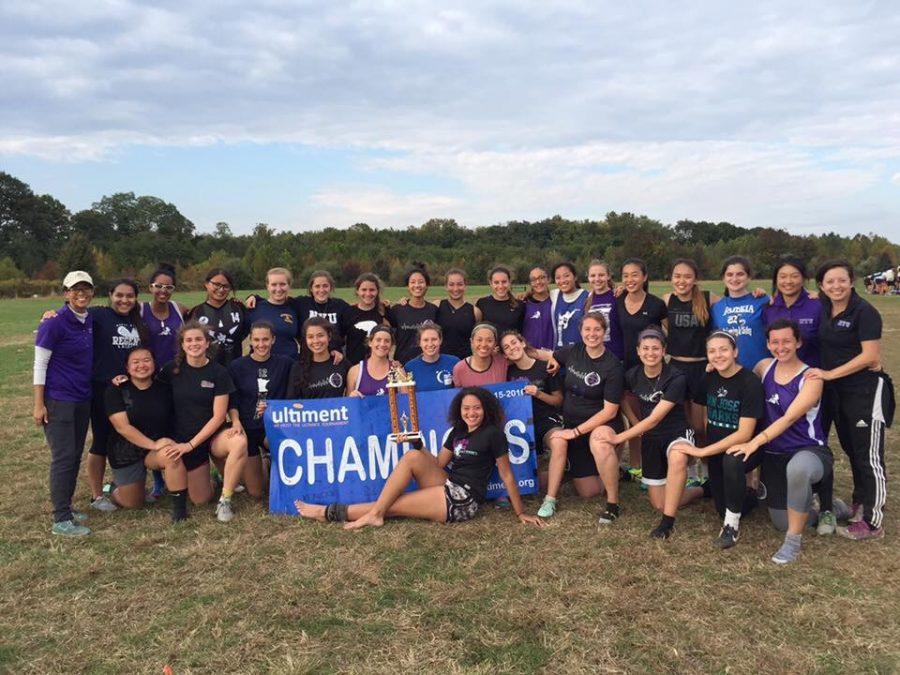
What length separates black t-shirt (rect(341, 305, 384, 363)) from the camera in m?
6.84

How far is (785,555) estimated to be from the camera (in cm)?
442

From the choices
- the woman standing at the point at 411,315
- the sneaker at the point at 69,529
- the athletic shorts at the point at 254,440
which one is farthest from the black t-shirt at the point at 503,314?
the sneaker at the point at 69,529

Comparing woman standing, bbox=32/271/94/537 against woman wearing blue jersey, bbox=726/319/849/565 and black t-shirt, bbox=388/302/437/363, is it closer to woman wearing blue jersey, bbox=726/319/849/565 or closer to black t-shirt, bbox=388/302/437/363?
black t-shirt, bbox=388/302/437/363

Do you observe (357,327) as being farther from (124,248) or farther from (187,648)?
(124,248)

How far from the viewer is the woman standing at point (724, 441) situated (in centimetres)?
475

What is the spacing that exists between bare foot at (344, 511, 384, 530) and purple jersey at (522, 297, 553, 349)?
2657 mm

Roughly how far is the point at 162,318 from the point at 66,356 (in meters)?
1.04

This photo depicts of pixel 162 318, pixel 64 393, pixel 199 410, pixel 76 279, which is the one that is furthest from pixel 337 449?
pixel 76 279

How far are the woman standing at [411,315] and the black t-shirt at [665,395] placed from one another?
233cm

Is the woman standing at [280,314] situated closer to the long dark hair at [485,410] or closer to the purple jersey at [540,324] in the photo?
the long dark hair at [485,410]

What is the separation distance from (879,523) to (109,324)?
20.9 feet

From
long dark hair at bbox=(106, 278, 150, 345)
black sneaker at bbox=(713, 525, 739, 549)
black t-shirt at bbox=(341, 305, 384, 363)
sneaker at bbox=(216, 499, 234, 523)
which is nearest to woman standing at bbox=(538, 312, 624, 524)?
black sneaker at bbox=(713, 525, 739, 549)

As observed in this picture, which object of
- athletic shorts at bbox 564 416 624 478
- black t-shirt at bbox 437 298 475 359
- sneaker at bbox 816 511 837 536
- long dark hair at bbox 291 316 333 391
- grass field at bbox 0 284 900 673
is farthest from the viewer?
black t-shirt at bbox 437 298 475 359

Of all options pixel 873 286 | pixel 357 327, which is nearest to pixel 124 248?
pixel 873 286
